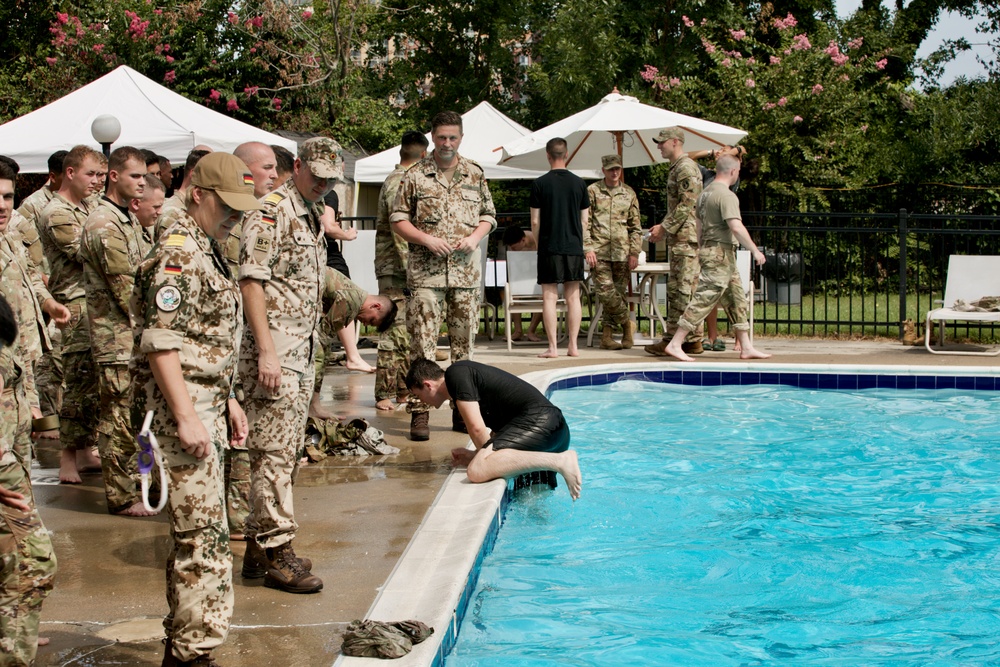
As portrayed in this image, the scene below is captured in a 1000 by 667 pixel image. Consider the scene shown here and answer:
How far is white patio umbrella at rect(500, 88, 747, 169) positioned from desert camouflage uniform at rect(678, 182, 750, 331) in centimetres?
173

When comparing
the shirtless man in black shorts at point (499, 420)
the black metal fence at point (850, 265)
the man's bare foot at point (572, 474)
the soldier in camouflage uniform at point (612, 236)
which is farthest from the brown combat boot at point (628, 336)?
the man's bare foot at point (572, 474)

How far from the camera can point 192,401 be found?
3.77 metres

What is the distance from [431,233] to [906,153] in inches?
622

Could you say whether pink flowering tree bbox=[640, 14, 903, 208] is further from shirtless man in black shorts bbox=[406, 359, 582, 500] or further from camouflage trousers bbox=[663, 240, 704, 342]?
shirtless man in black shorts bbox=[406, 359, 582, 500]

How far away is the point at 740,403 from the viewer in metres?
10.5

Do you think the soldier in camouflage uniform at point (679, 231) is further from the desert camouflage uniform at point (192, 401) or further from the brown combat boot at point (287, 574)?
the desert camouflage uniform at point (192, 401)

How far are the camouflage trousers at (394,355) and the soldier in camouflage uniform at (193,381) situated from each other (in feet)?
16.7

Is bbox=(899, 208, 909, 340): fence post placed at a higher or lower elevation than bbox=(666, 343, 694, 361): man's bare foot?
higher

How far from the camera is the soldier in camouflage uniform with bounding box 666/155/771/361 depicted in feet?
36.7

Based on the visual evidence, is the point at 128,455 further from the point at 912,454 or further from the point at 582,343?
the point at 582,343

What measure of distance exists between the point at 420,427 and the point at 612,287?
5030 millimetres

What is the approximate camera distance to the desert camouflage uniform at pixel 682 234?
11.8m

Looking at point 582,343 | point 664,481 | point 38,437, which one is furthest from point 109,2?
point 664,481

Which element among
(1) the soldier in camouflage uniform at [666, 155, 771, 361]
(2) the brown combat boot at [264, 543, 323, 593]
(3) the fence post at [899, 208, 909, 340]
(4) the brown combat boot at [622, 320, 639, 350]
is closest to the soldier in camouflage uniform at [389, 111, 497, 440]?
(2) the brown combat boot at [264, 543, 323, 593]
